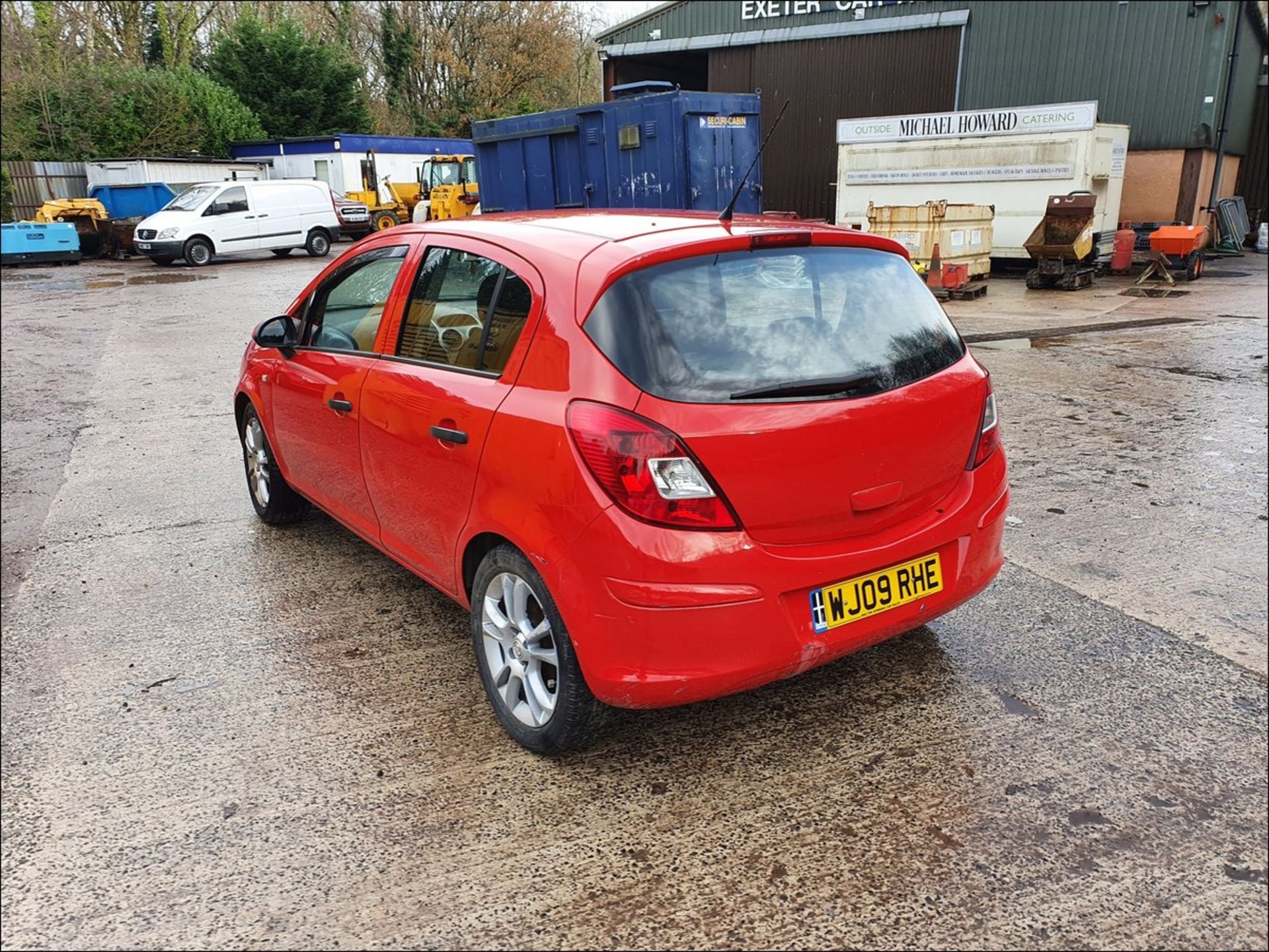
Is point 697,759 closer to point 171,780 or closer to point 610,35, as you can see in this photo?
point 171,780

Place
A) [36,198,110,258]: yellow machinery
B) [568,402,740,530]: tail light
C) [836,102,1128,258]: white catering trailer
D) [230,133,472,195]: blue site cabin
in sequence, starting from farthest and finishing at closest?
[230,133,472,195]: blue site cabin
[36,198,110,258]: yellow machinery
[836,102,1128,258]: white catering trailer
[568,402,740,530]: tail light

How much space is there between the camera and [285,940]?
7.41ft

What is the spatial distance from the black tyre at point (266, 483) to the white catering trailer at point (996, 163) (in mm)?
15134

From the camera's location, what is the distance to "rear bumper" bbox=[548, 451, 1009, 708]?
252 centimetres

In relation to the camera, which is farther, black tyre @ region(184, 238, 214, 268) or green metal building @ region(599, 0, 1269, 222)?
black tyre @ region(184, 238, 214, 268)

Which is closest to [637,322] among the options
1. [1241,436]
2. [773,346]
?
[773,346]

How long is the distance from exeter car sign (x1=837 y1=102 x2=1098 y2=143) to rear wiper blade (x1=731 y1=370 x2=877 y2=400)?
15.4m

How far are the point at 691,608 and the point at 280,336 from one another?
2715mm

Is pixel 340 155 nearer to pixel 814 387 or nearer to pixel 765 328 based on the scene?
pixel 765 328

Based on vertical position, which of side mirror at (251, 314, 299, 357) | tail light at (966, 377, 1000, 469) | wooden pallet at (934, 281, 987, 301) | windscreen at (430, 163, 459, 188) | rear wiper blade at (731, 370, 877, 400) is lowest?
wooden pallet at (934, 281, 987, 301)

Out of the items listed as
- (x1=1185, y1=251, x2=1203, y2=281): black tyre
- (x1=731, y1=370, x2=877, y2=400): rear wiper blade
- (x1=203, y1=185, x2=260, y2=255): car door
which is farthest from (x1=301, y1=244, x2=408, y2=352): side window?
(x1=203, y1=185, x2=260, y2=255): car door

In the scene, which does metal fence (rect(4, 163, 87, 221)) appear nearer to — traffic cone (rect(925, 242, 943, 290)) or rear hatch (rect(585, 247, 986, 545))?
traffic cone (rect(925, 242, 943, 290))

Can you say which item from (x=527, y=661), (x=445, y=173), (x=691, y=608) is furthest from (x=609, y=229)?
(x=445, y=173)

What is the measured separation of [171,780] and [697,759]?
1597 mm
